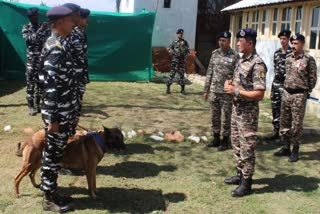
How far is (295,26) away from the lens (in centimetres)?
1166

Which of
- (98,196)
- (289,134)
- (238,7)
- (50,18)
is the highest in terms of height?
(238,7)

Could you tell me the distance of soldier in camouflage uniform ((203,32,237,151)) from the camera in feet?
21.0

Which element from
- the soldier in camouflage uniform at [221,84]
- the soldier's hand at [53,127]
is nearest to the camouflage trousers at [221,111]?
the soldier in camouflage uniform at [221,84]

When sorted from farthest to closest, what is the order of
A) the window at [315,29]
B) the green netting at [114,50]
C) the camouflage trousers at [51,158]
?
the green netting at [114,50] → the window at [315,29] → the camouflage trousers at [51,158]

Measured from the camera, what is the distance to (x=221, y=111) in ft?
21.7

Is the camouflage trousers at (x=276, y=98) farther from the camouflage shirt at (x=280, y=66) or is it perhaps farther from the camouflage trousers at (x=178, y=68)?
the camouflage trousers at (x=178, y=68)

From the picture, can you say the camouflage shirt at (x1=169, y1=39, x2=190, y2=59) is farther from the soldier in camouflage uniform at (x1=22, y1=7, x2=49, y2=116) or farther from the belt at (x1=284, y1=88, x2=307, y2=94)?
the belt at (x1=284, y1=88, x2=307, y2=94)

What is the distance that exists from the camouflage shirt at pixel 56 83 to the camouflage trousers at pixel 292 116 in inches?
139

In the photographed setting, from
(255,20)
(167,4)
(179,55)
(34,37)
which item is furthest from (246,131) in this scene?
(167,4)

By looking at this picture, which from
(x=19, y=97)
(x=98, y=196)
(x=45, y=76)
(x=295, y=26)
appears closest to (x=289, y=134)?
(x=98, y=196)

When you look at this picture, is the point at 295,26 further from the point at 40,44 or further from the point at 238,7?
the point at 40,44

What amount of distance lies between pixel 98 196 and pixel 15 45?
9.58 m

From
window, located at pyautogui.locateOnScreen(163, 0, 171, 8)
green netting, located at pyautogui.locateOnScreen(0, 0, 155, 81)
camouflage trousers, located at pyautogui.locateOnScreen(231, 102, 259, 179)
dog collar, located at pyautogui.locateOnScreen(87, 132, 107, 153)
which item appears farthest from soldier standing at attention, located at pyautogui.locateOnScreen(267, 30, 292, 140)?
window, located at pyautogui.locateOnScreen(163, 0, 171, 8)

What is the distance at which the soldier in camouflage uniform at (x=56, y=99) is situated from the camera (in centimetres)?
388
